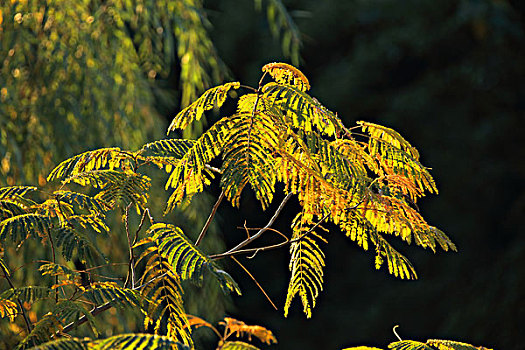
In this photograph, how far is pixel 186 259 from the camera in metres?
0.80

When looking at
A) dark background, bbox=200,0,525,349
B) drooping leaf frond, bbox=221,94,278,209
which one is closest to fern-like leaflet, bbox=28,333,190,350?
drooping leaf frond, bbox=221,94,278,209

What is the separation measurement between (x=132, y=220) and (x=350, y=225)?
49.3 inches

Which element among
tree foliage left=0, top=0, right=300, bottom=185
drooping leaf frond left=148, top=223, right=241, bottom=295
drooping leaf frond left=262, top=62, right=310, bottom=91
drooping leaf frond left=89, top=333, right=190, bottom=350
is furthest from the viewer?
tree foliage left=0, top=0, right=300, bottom=185

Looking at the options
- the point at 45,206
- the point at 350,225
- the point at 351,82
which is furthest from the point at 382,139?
the point at 351,82

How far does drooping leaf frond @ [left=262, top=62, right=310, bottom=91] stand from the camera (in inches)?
38.2

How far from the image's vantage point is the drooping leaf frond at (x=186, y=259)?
2.47ft

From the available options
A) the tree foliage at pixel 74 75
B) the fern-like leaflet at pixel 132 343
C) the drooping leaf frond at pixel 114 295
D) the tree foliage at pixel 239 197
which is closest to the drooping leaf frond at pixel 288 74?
the tree foliage at pixel 239 197

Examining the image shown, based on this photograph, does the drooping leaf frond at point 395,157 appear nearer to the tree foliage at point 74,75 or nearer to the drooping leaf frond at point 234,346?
the drooping leaf frond at point 234,346

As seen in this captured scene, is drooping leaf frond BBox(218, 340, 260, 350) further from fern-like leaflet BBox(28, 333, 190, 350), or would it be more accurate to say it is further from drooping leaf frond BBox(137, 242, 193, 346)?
drooping leaf frond BBox(137, 242, 193, 346)

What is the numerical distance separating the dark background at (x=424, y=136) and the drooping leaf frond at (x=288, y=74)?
3.32 m

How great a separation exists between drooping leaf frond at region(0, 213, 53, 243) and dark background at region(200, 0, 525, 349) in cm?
344

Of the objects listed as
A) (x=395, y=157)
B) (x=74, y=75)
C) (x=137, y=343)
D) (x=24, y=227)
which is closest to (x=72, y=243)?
(x=24, y=227)

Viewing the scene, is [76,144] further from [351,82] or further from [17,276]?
[351,82]

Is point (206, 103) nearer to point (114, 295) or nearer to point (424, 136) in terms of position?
point (114, 295)
